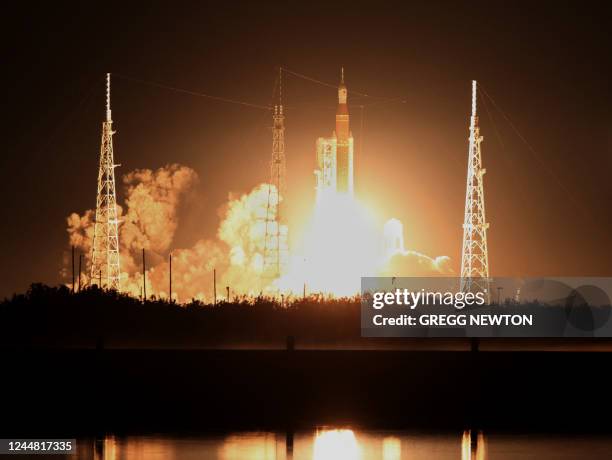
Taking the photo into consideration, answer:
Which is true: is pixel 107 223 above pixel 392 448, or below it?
above

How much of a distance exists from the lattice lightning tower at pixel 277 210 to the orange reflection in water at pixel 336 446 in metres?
47.2

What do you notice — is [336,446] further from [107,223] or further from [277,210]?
[277,210]

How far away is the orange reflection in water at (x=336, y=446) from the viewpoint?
27.8m

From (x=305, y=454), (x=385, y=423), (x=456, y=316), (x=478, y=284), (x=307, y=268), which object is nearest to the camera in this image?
(x=305, y=454)

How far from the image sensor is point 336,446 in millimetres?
29078

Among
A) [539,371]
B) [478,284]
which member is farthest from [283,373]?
[478,284]

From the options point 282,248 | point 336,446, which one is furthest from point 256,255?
point 336,446

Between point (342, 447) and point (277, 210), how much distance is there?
5675 centimetres

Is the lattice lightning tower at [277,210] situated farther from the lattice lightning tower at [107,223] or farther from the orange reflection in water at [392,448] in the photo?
the orange reflection in water at [392,448]

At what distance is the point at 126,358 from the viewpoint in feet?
120

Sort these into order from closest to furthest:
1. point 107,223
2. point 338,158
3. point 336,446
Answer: point 336,446, point 107,223, point 338,158

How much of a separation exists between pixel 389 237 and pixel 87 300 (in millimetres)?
51620

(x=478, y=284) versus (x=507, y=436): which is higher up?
(x=478, y=284)

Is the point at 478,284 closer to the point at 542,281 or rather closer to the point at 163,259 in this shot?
the point at 542,281
